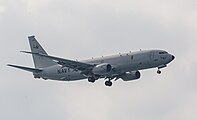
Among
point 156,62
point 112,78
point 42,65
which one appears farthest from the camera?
point 42,65

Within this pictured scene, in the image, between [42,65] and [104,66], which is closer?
[104,66]

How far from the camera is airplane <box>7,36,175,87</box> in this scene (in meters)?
123

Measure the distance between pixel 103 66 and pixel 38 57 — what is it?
64.0 ft

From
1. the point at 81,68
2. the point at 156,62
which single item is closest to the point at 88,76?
the point at 81,68

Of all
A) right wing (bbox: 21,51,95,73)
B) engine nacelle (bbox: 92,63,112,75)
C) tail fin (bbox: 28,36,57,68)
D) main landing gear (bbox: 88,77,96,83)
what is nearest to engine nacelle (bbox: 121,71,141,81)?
main landing gear (bbox: 88,77,96,83)

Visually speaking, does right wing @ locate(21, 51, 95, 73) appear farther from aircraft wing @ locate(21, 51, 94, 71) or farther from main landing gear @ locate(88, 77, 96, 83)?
main landing gear @ locate(88, 77, 96, 83)

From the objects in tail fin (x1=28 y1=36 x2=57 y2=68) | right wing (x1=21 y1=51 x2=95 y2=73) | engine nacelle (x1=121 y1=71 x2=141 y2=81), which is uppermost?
right wing (x1=21 y1=51 x2=95 y2=73)

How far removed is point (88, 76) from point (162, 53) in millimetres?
12402

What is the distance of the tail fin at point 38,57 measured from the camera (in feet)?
457

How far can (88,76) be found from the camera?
12975 centimetres

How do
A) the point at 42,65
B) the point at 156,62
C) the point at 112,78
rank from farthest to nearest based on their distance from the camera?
the point at 42,65 < the point at 112,78 < the point at 156,62

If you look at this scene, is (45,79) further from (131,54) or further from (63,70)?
(131,54)

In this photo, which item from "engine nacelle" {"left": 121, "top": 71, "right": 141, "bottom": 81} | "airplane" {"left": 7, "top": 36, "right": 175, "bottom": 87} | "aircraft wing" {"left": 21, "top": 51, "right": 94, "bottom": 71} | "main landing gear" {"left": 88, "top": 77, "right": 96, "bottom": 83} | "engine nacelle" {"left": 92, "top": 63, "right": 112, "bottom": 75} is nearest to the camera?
"airplane" {"left": 7, "top": 36, "right": 175, "bottom": 87}

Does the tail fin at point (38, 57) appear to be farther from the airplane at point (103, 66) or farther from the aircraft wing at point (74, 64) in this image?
the aircraft wing at point (74, 64)
